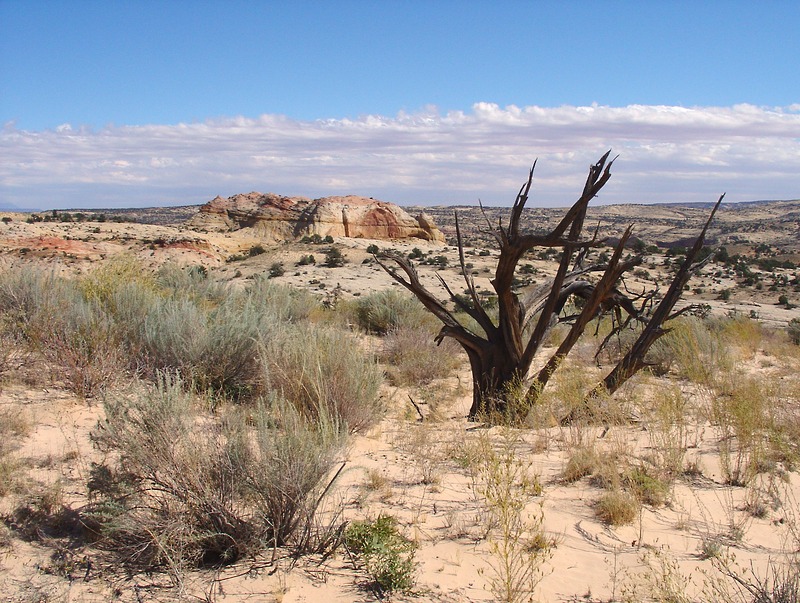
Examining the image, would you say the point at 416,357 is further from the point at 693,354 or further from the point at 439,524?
the point at 439,524

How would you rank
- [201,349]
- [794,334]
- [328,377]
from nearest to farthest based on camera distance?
[328,377]
[201,349]
[794,334]

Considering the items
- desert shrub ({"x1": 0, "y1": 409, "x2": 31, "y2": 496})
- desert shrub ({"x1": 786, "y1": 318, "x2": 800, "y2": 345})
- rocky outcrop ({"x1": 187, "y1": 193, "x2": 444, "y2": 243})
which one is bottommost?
desert shrub ({"x1": 786, "y1": 318, "x2": 800, "y2": 345})

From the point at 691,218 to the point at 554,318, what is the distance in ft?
320

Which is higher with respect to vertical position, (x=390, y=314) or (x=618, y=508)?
(x=390, y=314)

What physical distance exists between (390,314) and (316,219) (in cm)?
2404

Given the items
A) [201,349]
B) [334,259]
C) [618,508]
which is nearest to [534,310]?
[618,508]

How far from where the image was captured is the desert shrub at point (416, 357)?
8.61 m

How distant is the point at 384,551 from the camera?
136 inches

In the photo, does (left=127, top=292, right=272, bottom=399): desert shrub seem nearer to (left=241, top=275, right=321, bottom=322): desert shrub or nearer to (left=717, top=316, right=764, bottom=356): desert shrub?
(left=241, top=275, right=321, bottom=322): desert shrub

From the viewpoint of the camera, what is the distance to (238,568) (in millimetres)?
3459

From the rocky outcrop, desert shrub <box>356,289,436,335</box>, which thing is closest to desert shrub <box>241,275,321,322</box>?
desert shrub <box>356,289,436,335</box>

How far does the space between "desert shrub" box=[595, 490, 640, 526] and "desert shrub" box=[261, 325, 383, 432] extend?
227 centimetres

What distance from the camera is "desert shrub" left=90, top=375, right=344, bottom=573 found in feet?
11.3

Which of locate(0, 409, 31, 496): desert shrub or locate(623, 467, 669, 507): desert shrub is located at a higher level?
locate(0, 409, 31, 496): desert shrub
